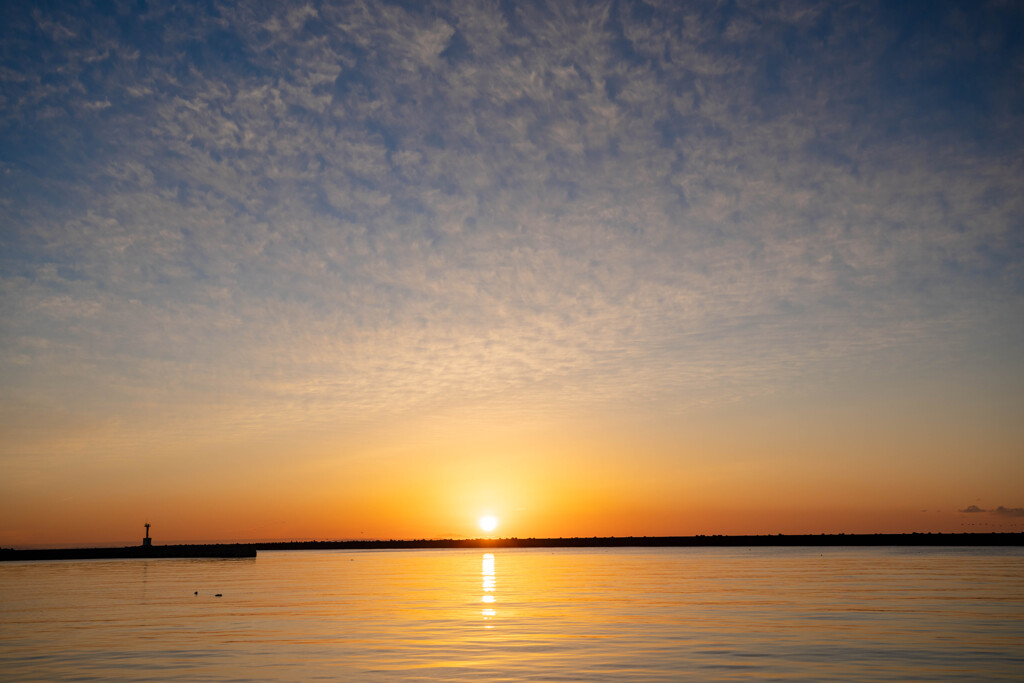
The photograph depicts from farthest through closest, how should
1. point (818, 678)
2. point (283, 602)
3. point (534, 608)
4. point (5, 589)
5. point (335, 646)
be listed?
1. point (5, 589)
2. point (283, 602)
3. point (534, 608)
4. point (335, 646)
5. point (818, 678)

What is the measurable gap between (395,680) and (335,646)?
28.8ft

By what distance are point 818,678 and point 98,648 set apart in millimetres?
26692

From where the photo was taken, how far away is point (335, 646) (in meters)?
31.2

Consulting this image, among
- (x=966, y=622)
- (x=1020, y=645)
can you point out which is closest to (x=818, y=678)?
(x=1020, y=645)

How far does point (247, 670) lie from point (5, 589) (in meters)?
59.6

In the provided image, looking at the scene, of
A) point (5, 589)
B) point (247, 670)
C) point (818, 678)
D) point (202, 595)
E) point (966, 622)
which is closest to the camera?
point (818, 678)

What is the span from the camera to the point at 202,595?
5988cm

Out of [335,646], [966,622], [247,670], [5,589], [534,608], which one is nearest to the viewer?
[247,670]

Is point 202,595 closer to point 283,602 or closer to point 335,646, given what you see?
point 283,602

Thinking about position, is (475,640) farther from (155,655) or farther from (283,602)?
(283,602)

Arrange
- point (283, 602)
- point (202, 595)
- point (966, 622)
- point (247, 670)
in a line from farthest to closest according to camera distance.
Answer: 1. point (202, 595)
2. point (283, 602)
3. point (966, 622)
4. point (247, 670)

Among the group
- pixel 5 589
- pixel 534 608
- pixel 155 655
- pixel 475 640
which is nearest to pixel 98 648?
pixel 155 655

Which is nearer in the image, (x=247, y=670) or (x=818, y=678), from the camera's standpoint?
(x=818, y=678)

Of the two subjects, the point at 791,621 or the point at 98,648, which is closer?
the point at 98,648
